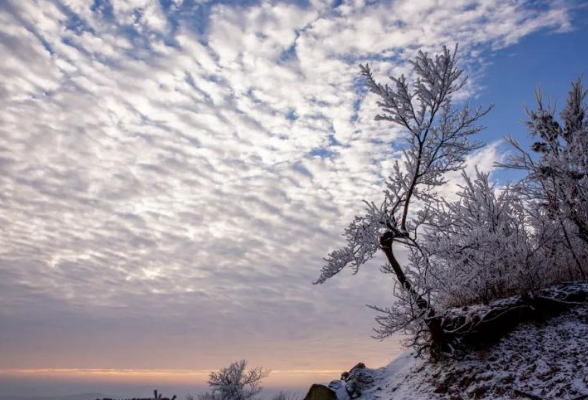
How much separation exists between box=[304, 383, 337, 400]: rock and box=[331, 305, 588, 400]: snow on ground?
1587mm

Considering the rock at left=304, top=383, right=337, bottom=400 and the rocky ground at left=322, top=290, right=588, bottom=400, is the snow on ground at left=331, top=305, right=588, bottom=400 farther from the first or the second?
the rock at left=304, top=383, right=337, bottom=400

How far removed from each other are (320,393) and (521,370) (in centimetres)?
625

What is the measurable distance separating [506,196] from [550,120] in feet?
9.24

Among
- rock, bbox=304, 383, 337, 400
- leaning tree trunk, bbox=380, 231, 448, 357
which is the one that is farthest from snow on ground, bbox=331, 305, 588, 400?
rock, bbox=304, 383, 337, 400

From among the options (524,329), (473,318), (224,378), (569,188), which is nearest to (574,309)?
(524,329)

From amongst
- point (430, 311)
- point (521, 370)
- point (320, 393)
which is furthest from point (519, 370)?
point (320, 393)

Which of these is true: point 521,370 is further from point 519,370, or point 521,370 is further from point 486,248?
point 486,248

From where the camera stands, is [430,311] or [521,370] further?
[430,311]

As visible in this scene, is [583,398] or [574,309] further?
[574,309]

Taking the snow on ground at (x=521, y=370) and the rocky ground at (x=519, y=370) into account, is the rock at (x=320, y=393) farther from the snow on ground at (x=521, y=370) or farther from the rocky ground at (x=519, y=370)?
the snow on ground at (x=521, y=370)

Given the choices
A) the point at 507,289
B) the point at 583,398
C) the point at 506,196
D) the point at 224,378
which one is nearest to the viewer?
the point at 583,398

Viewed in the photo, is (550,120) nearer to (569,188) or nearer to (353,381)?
(569,188)

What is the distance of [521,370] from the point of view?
965 cm

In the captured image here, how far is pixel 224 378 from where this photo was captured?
91.1 feet
